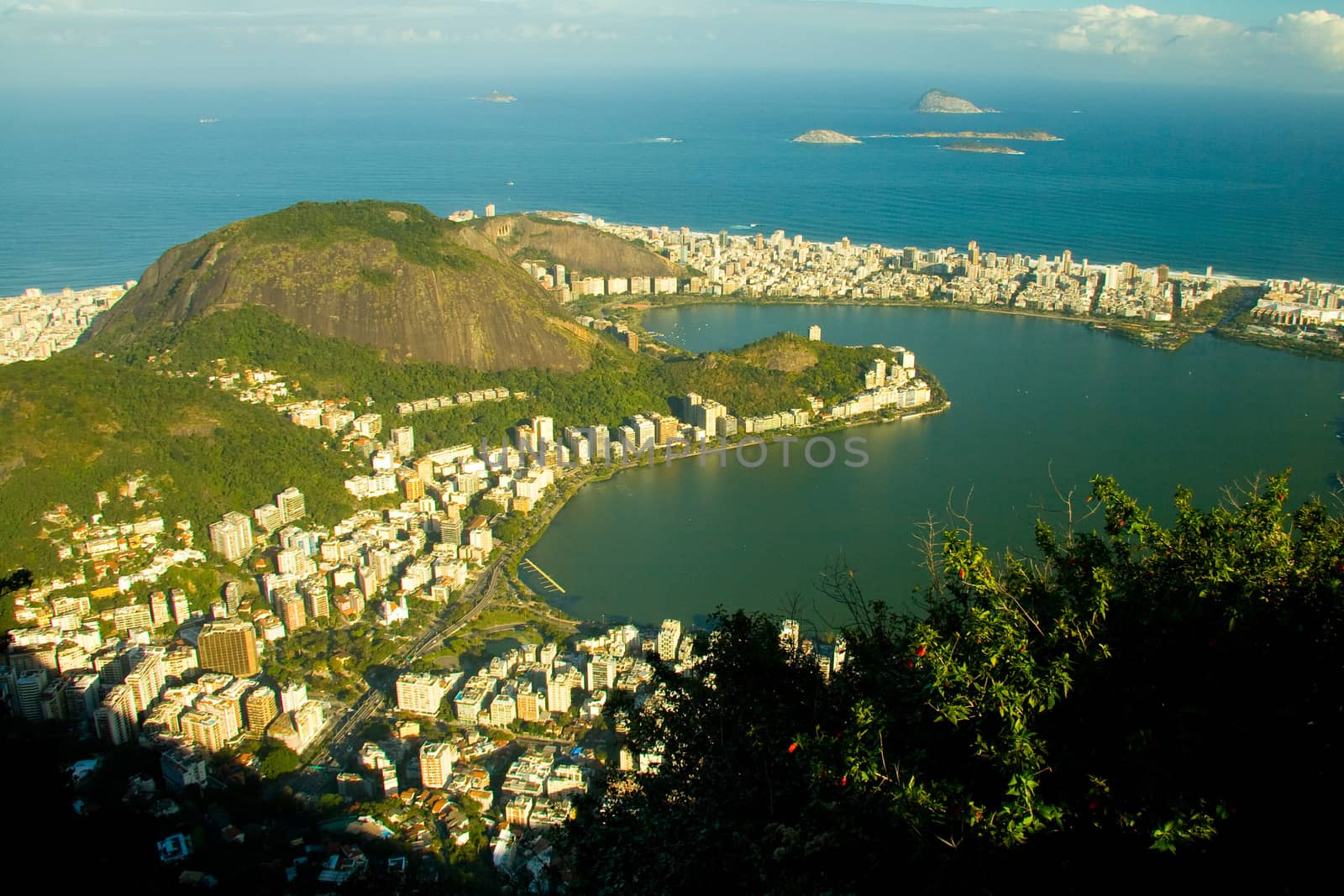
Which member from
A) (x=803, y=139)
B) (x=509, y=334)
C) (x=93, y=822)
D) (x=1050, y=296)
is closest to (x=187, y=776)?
(x=93, y=822)

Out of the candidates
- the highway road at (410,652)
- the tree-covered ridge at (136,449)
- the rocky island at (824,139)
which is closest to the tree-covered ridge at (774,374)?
the tree-covered ridge at (136,449)

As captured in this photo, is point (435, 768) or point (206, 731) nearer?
point (435, 768)

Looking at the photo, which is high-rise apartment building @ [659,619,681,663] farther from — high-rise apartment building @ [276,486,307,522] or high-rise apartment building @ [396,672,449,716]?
high-rise apartment building @ [276,486,307,522]

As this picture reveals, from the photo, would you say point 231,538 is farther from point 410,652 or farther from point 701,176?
point 701,176

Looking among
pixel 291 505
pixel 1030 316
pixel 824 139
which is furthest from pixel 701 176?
pixel 291 505

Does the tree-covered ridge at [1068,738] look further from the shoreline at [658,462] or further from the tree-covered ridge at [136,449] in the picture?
the tree-covered ridge at [136,449]

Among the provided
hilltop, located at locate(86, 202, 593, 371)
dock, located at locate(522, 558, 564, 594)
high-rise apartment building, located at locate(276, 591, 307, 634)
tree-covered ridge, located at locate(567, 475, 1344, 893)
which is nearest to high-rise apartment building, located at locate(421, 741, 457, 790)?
high-rise apartment building, located at locate(276, 591, 307, 634)

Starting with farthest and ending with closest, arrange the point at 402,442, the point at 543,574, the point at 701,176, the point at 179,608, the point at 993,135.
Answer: the point at 993,135, the point at 701,176, the point at 402,442, the point at 543,574, the point at 179,608
